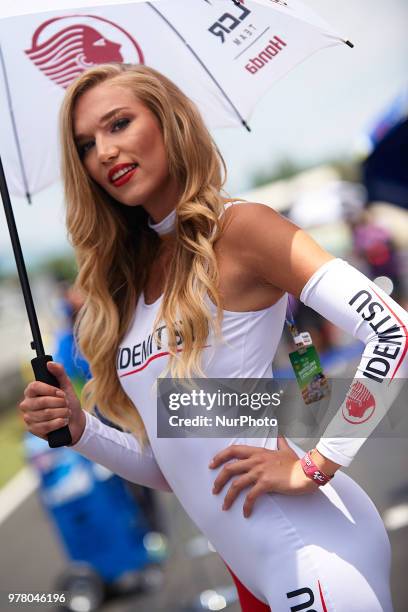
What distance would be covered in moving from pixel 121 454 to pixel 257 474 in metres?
0.53

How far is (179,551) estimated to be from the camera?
568cm

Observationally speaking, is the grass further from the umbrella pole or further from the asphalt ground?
the umbrella pole

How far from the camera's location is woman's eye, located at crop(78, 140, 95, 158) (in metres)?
2.37

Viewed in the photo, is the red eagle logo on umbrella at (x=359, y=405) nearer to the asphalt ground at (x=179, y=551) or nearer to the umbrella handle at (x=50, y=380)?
the umbrella handle at (x=50, y=380)

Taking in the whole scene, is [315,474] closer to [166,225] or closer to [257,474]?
[257,474]

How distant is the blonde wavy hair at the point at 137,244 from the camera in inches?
85.0

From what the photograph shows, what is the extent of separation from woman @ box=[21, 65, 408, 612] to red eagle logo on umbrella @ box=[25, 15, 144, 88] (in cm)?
27

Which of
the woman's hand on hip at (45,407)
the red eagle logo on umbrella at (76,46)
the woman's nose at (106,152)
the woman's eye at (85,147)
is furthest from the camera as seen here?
the red eagle logo on umbrella at (76,46)

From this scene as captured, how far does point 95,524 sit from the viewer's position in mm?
5141

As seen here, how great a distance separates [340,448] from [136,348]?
620mm

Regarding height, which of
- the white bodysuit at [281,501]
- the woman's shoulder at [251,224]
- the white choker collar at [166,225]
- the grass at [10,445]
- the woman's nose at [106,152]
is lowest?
the grass at [10,445]

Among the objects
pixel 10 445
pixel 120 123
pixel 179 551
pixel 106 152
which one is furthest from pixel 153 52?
pixel 10 445

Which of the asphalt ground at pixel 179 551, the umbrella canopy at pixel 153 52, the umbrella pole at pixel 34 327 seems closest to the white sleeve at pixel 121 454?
the umbrella pole at pixel 34 327

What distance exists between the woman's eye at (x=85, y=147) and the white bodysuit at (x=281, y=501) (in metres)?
0.47
